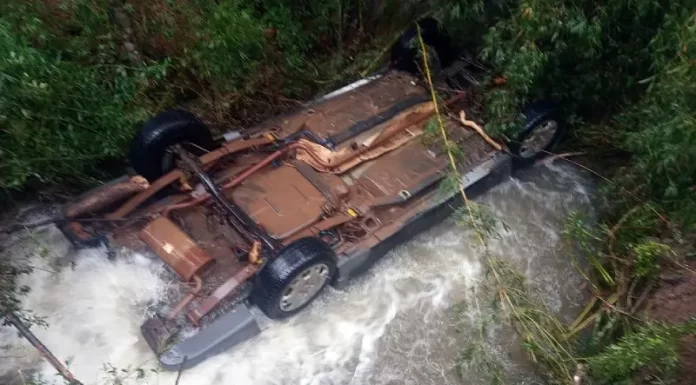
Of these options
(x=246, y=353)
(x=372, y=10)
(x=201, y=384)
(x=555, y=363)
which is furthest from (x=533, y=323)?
(x=372, y=10)

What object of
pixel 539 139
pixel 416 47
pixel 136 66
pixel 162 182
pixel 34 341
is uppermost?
pixel 136 66

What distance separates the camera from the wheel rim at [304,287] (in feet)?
14.5

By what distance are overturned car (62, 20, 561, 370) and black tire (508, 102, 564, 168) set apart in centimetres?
2

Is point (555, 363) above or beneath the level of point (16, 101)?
beneath

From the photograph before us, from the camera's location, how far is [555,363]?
427 centimetres

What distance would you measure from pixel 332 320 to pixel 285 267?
1.05 meters

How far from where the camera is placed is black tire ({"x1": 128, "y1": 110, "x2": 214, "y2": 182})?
4789mm

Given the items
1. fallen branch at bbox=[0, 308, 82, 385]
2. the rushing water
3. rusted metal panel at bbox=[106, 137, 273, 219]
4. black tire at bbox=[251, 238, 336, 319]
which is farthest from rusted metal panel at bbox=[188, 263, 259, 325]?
rusted metal panel at bbox=[106, 137, 273, 219]

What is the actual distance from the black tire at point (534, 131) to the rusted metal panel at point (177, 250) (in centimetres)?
292

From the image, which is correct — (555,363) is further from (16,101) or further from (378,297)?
(16,101)

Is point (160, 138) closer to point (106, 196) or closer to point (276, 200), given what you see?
point (106, 196)

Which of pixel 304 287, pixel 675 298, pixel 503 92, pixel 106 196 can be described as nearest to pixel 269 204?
pixel 304 287

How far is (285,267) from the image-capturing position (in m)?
4.22

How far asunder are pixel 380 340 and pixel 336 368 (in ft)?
1.46
